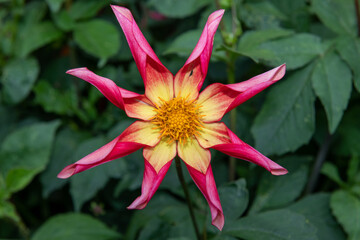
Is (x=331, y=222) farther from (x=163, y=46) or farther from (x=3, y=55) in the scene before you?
(x=3, y=55)

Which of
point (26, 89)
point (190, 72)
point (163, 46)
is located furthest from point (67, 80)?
point (190, 72)

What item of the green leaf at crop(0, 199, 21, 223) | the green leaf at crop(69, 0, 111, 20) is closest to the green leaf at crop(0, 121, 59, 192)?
the green leaf at crop(0, 199, 21, 223)

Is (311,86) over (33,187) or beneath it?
over

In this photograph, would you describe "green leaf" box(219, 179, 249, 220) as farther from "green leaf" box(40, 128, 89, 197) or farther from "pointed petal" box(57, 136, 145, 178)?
"green leaf" box(40, 128, 89, 197)

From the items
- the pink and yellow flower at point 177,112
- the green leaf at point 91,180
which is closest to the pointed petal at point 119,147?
the pink and yellow flower at point 177,112

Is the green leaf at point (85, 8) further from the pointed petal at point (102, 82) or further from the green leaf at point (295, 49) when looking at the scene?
the pointed petal at point (102, 82)

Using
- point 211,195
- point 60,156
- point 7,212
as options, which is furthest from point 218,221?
point 60,156

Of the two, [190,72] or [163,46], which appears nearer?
[190,72]
